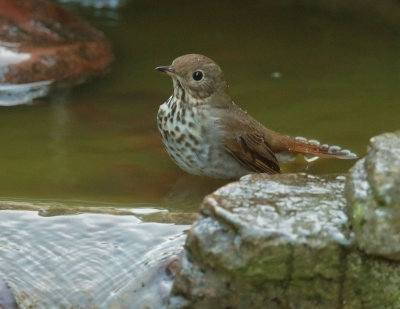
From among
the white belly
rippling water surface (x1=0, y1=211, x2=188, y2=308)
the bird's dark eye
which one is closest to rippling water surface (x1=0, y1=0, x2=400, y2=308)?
rippling water surface (x1=0, y1=211, x2=188, y2=308)

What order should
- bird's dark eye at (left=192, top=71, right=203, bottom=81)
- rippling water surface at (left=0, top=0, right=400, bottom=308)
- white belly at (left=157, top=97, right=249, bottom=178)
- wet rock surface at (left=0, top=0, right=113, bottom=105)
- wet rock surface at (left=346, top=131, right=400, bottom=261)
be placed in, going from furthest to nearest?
wet rock surface at (left=0, top=0, right=113, bottom=105), bird's dark eye at (left=192, top=71, right=203, bottom=81), white belly at (left=157, top=97, right=249, bottom=178), rippling water surface at (left=0, top=0, right=400, bottom=308), wet rock surface at (left=346, top=131, right=400, bottom=261)

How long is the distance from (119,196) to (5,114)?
6.14ft

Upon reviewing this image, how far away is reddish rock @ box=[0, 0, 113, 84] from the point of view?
8.05m

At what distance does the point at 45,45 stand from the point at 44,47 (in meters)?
0.06

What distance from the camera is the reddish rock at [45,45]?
317 inches

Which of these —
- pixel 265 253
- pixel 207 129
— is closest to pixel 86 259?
pixel 265 253

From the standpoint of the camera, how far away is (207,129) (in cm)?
608

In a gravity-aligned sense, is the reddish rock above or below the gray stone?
above

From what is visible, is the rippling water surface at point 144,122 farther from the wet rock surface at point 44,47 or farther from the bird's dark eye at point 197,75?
the bird's dark eye at point 197,75

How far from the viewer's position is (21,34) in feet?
27.7

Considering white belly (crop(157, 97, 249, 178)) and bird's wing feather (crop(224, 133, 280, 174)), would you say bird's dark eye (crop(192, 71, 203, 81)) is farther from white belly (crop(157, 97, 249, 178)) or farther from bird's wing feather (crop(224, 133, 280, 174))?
bird's wing feather (crop(224, 133, 280, 174))

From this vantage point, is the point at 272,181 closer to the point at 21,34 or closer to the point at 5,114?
the point at 5,114

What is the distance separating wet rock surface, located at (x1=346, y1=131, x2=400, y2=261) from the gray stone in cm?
9

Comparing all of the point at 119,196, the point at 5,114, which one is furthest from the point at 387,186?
the point at 5,114
